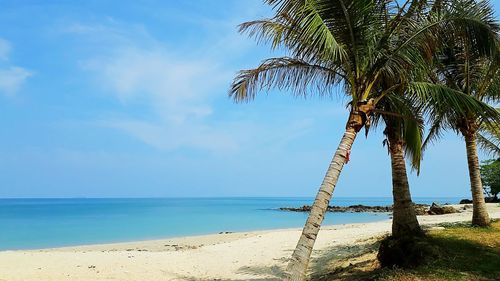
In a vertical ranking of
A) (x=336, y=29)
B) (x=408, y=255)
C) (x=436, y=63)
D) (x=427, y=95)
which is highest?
(x=436, y=63)

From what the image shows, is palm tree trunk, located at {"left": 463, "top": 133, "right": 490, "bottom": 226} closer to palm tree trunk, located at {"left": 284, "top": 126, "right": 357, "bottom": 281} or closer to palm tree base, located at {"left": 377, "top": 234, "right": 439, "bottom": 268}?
palm tree base, located at {"left": 377, "top": 234, "right": 439, "bottom": 268}

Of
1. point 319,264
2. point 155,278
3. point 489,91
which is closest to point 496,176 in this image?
point 489,91

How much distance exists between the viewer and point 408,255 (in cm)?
848

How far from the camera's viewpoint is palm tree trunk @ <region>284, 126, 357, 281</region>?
641 cm

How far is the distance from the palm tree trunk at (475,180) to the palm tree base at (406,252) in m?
4.03

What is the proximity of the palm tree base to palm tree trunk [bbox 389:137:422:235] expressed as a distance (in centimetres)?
67

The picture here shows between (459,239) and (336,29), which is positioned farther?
(459,239)

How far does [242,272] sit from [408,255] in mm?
4420

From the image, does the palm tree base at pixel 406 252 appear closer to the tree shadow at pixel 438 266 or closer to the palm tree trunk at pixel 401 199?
the tree shadow at pixel 438 266

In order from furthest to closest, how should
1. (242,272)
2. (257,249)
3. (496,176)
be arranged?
(496,176) → (257,249) → (242,272)

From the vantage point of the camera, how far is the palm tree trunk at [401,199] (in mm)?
9820

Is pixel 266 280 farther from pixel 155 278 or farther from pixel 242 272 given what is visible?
pixel 155 278

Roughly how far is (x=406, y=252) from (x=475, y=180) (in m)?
4.89

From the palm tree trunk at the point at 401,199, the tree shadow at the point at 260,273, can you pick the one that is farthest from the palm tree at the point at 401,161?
the tree shadow at the point at 260,273
